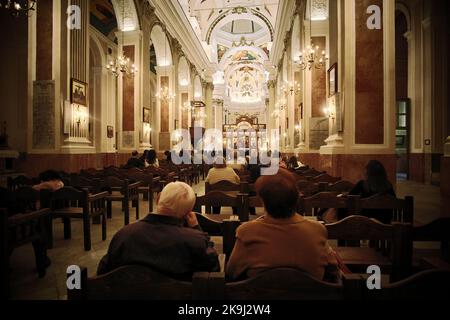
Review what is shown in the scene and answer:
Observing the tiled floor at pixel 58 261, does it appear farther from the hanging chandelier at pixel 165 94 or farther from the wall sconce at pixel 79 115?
the hanging chandelier at pixel 165 94

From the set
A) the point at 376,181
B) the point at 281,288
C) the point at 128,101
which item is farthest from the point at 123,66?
the point at 281,288

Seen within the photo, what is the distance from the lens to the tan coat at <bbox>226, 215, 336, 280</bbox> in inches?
55.6

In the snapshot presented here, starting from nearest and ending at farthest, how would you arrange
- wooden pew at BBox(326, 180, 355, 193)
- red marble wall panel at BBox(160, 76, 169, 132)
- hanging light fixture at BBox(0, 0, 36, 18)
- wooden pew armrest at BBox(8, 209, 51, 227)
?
wooden pew armrest at BBox(8, 209, 51, 227)
wooden pew at BBox(326, 180, 355, 193)
hanging light fixture at BBox(0, 0, 36, 18)
red marble wall panel at BBox(160, 76, 169, 132)

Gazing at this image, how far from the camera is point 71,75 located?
7.62 meters

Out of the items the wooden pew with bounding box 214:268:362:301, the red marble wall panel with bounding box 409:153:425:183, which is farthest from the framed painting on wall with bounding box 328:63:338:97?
the wooden pew with bounding box 214:268:362:301

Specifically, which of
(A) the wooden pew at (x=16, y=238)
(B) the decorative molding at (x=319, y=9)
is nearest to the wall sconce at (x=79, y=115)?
(A) the wooden pew at (x=16, y=238)

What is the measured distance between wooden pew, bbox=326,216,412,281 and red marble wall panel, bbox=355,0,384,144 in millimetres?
4379

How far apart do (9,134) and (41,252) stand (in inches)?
275

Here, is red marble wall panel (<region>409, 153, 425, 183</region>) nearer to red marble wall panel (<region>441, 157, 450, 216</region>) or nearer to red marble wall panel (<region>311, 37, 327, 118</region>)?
red marble wall panel (<region>311, 37, 327, 118</region>)

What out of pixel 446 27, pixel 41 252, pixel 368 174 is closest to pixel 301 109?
pixel 446 27

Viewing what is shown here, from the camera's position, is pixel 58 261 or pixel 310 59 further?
pixel 310 59

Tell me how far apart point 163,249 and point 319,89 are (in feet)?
34.7

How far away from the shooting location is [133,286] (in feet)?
3.94

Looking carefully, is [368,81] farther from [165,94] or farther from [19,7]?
[165,94]
